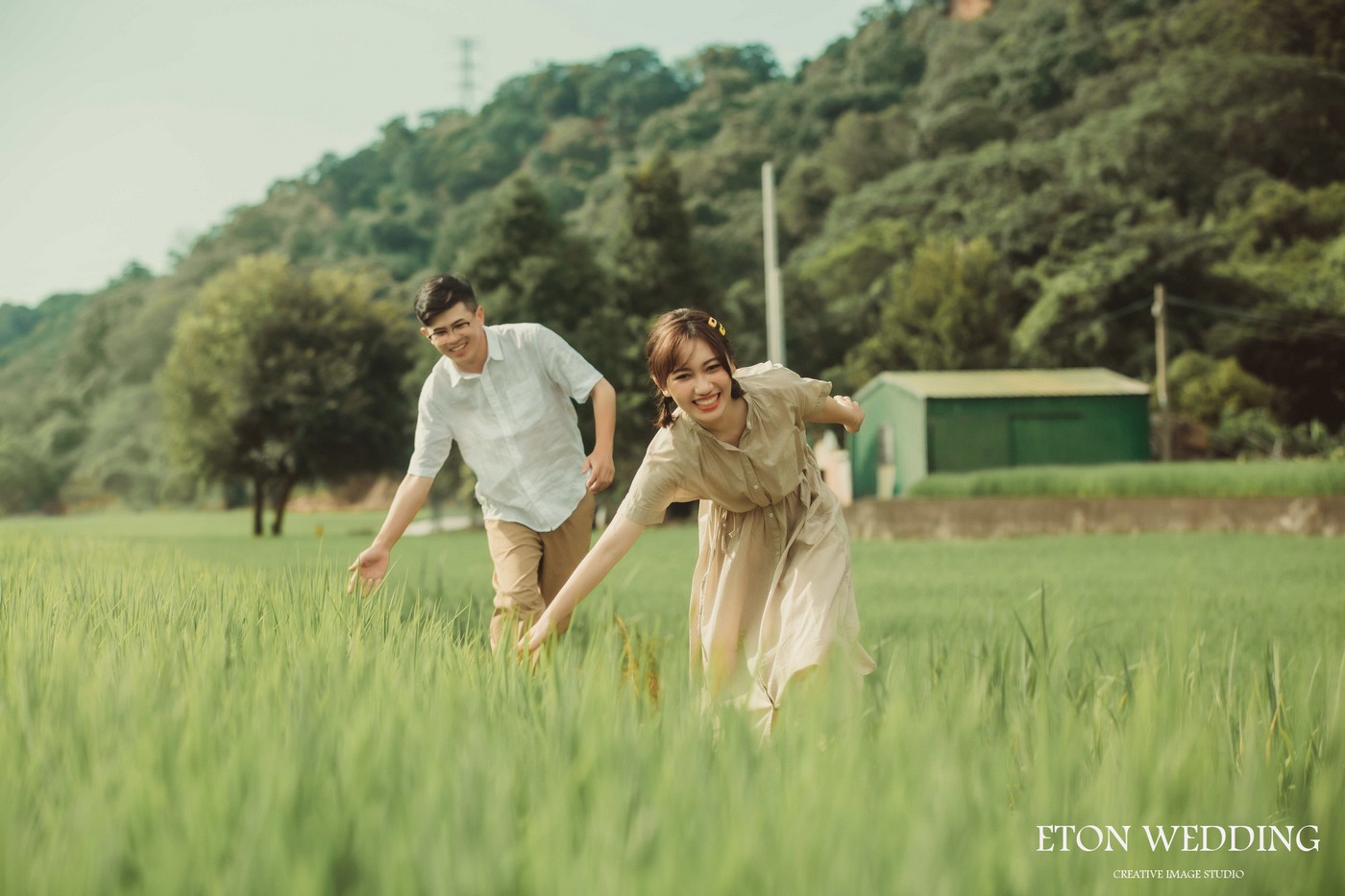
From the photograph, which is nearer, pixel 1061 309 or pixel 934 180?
pixel 1061 309

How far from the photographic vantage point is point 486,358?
516 cm

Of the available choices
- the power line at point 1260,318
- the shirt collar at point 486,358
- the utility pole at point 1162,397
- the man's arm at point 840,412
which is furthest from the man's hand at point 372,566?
the power line at point 1260,318

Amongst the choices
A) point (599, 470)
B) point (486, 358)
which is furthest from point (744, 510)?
point (486, 358)

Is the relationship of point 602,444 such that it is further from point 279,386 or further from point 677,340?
point 279,386

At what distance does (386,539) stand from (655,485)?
1.37 m

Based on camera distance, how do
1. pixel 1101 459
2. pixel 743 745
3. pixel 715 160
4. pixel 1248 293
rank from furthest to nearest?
pixel 715 160 → pixel 1248 293 → pixel 1101 459 → pixel 743 745

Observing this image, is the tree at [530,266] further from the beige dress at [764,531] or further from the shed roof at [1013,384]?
the beige dress at [764,531]

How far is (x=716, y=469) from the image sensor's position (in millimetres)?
3822

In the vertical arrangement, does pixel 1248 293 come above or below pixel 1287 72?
below

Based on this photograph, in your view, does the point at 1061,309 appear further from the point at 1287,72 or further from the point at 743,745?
the point at 743,745

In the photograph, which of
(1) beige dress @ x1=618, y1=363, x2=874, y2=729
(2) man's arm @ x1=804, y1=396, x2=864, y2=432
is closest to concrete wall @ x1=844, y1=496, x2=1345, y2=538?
(2) man's arm @ x1=804, y1=396, x2=864, y2=432

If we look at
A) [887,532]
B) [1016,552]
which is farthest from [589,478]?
[887,532]

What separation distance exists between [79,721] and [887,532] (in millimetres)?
17665

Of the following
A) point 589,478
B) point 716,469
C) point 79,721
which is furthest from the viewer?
point 589,478
